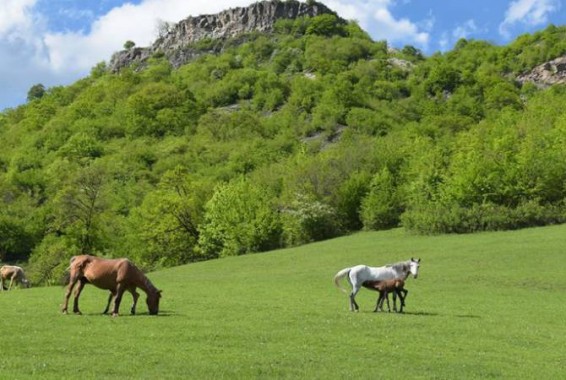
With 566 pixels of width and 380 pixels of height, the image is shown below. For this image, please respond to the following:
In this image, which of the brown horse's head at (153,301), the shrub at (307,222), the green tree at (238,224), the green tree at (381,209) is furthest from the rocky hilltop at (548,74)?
the brown horse's head at (153,301)

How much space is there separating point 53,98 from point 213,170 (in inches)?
2894

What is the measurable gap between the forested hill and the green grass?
30.9 metres

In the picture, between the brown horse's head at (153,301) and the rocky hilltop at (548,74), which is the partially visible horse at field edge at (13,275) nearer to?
the brown horse's head at (153,301)

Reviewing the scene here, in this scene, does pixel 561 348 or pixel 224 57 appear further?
pixel 224 57

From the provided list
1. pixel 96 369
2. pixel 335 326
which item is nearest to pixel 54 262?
pixel 335 326

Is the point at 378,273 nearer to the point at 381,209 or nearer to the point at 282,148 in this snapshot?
the point at 381,209

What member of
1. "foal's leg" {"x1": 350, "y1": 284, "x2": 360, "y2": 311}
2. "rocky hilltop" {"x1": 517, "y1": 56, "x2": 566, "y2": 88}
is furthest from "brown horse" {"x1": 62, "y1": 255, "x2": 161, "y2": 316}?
"rocky hilltop" {"x1": 517, "y1": 56, "x2": 566, "y2": 88}

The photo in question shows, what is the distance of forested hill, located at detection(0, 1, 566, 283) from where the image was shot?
6650cm

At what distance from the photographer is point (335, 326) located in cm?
1952

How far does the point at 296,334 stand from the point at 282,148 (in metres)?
102

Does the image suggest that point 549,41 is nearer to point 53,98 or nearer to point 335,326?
point 53,98

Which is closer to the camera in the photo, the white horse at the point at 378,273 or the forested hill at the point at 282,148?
the white horse at the point at 378,273

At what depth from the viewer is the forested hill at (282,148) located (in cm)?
6650

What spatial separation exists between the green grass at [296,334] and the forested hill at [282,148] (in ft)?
101
